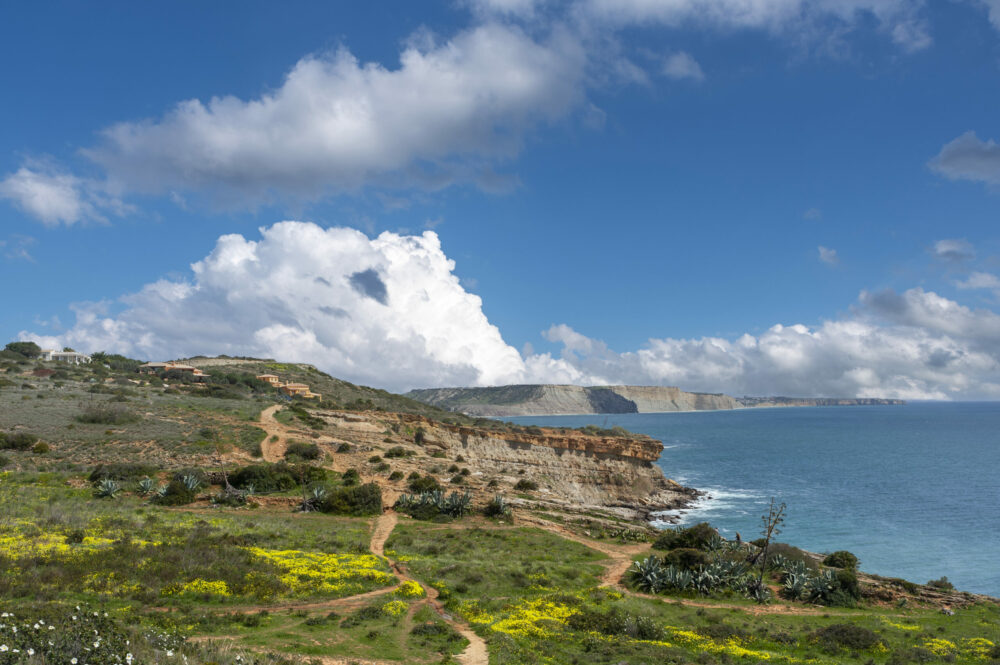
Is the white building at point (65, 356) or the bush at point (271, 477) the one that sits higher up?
the white building at point (65, 356)

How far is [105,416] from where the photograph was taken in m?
51.2

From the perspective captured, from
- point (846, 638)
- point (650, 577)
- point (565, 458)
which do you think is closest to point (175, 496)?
point (650, 577)

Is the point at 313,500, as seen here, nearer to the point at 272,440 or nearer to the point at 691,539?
the point at 272,440

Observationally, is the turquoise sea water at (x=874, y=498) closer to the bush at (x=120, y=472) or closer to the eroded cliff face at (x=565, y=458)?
the eroded cliff face at (x=565, y=458)

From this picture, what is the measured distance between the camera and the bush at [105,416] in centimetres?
5044

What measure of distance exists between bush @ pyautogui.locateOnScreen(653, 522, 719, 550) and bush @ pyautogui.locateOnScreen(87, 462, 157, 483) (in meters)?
35.5

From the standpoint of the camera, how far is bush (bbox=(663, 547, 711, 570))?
30.0m

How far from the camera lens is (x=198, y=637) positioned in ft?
49.4

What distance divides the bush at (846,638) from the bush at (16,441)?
5331 cm

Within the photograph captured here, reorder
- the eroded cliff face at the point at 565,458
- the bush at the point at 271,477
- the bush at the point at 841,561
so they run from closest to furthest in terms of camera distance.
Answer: the bush at the point at 841,561 < the bush at the point at 271,477 < the eroded cliff face at the point at 565,458

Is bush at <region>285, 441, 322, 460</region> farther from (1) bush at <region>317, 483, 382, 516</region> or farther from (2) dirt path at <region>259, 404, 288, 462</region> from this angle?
(1) bush at <region>317, 483, 382, 516</region>

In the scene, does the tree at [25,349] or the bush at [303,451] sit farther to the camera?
the tree at [25,349]

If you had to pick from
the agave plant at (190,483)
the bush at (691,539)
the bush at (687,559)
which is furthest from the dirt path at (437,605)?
the bush at (691,539)

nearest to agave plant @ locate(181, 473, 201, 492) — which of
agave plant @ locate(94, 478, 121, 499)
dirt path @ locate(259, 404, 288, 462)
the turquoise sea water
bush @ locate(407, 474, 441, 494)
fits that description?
agave plant @ locate(94, 478, 121, 499)
